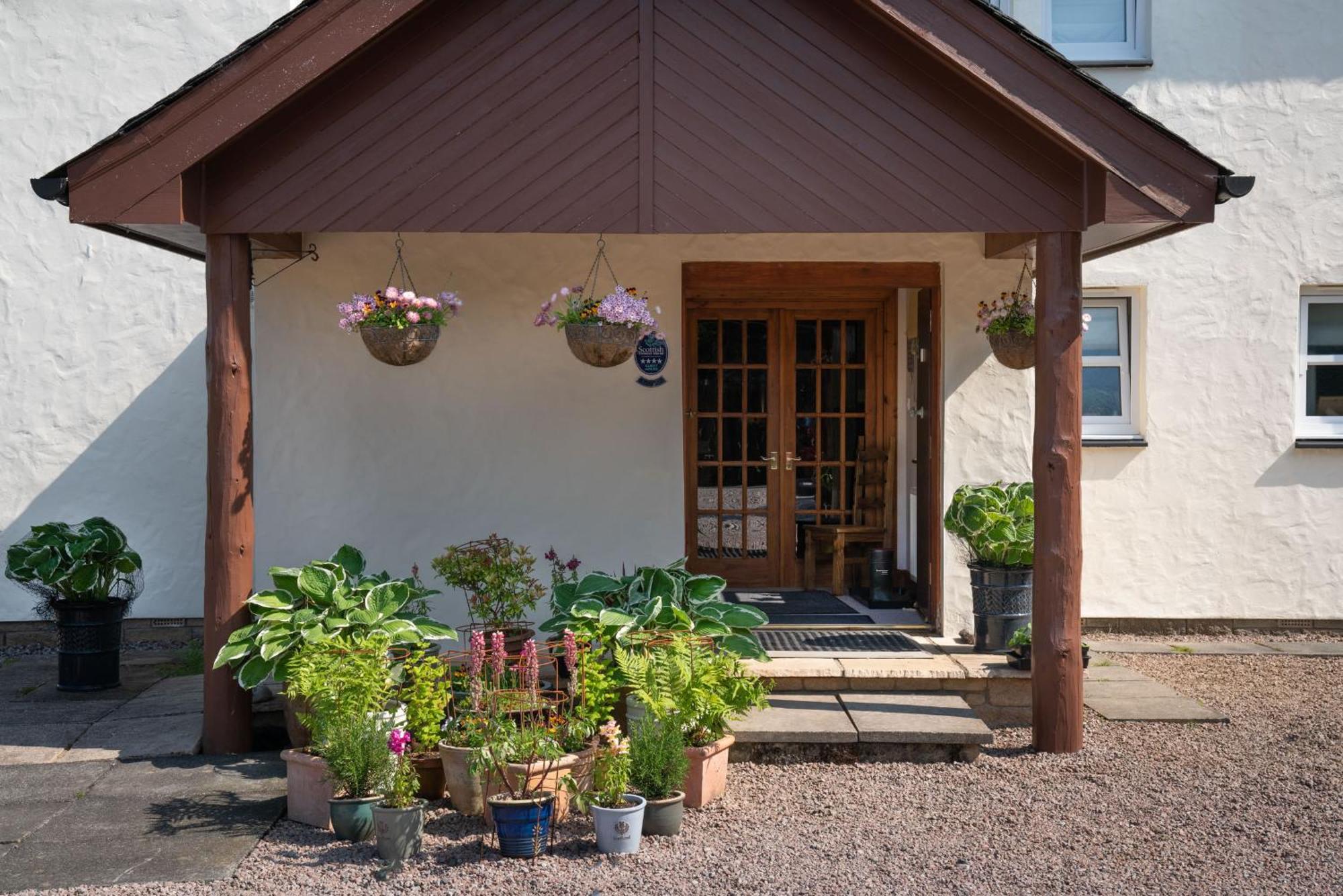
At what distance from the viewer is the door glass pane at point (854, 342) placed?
386 inches

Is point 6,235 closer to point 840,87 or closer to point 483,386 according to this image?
point 483,386

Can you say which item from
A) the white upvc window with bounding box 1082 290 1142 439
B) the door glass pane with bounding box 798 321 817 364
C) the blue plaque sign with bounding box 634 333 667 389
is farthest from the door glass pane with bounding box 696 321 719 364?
the white upvc window with bounding box 1082 290 1142 439

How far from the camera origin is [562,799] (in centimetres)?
551

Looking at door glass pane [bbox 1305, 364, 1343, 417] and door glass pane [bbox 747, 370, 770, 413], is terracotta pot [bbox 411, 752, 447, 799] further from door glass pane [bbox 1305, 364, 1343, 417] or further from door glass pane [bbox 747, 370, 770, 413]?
door glass pane [bbox 1305, 364, 1343, 417]

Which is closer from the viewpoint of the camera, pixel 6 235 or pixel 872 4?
pixel 872 4

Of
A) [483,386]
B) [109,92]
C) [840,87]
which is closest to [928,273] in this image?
[840,87]

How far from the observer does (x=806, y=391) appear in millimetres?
9820

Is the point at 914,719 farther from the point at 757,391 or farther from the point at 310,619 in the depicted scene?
the point at 757,391

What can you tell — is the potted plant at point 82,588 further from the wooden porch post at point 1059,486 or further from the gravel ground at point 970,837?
the wooden porch post at point 1059,486

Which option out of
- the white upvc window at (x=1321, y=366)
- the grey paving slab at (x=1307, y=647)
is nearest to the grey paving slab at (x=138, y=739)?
the grey paving slab at (x=1307, y=647)

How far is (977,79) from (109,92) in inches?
261

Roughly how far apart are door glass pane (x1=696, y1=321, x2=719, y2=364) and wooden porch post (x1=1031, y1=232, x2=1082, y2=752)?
3435 mm

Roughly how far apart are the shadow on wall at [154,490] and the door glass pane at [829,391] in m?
4.63

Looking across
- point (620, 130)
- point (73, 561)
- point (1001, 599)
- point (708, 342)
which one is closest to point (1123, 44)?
point (708, 342)
